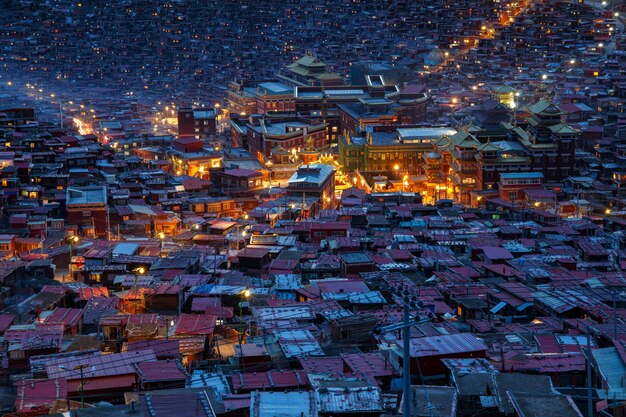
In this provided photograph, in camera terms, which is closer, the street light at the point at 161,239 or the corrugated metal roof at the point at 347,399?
the corrugated metal roof at the point at 347,399

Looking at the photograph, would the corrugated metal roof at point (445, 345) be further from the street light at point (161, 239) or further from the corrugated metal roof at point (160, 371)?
the street light at point (161, 239)

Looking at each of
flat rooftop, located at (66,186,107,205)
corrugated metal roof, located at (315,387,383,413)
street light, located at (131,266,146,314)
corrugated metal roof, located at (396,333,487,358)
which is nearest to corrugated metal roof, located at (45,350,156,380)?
corrugated metal roof, located at (315,387,383,413)

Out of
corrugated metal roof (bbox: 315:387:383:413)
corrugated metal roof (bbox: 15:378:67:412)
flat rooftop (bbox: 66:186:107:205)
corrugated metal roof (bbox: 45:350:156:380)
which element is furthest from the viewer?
flat rooftop (bbox: 66:186:107:205)

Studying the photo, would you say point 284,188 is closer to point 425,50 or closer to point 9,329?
point 9,329

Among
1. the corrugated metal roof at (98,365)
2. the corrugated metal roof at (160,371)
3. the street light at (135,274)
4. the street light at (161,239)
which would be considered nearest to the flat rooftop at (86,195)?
the street light at (161,239)

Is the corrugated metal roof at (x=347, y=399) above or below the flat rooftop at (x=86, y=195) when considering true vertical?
above

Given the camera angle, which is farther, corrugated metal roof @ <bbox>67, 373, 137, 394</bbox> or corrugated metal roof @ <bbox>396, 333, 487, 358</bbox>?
corrugated metal roof @ <bbox>396, 333, 487, 358</bbox>

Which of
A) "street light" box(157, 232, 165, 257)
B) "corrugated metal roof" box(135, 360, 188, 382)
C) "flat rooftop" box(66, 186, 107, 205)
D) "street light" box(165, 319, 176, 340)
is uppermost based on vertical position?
"corrugated metal roof" box(135, 360, 188, 382)

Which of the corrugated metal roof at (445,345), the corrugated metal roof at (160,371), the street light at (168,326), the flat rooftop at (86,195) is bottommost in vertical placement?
the flat rooftop at (86,195)

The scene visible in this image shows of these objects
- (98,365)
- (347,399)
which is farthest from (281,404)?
(98,365)

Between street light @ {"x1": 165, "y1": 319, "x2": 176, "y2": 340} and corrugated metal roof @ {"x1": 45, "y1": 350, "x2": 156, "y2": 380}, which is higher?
corrugated metal roof @ {"x1": 45, "y1": 350, "x2": 156, "y2": 380}

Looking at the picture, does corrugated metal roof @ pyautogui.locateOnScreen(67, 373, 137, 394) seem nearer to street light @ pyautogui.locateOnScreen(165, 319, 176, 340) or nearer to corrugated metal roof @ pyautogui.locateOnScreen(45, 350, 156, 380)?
corrugated metal roof @ pyautogui.locateOnScreen(45, 350, 156, 380)
